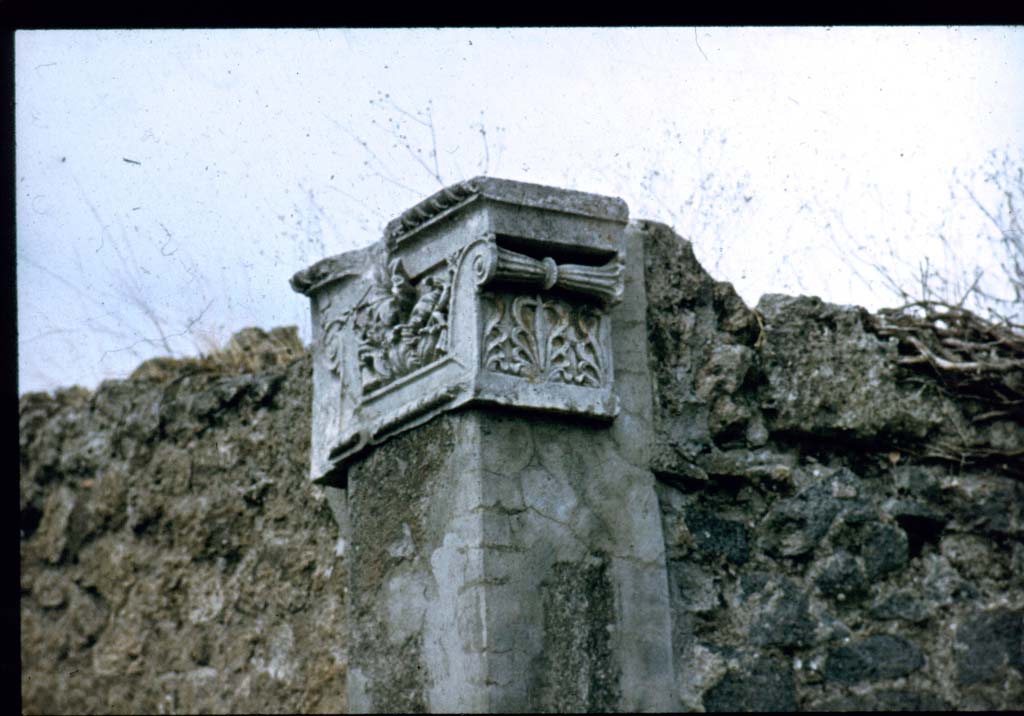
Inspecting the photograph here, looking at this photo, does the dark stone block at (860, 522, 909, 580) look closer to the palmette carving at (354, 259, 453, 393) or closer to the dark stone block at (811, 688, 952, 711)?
the dark stone block at (811, 688, 952, 711)

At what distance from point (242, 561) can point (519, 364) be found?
5.06 ft

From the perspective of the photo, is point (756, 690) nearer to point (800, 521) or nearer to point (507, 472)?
point (800, 521)

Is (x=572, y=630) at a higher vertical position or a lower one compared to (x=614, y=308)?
lower

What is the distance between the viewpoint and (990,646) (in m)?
4.75

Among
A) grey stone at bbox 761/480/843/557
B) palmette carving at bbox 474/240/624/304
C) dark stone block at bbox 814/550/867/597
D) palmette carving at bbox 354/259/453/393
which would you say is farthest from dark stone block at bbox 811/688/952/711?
palmette carving at bbox 354/259/453/393

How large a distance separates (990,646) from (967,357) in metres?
0.91

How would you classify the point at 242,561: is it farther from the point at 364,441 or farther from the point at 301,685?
the point at 364,441

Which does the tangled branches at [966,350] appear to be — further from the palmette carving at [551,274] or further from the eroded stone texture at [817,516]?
the palmette carving at [551,274]

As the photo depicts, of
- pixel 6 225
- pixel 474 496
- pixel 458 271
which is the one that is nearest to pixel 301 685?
pixel 474 496

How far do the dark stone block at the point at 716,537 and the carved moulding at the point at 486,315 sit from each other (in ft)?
1.32

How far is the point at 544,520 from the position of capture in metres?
4.60

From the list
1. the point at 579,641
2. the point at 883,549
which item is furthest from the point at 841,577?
the point at 579,641

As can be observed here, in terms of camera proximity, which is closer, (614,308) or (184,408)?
(614,308)

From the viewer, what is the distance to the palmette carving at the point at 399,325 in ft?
15.6
